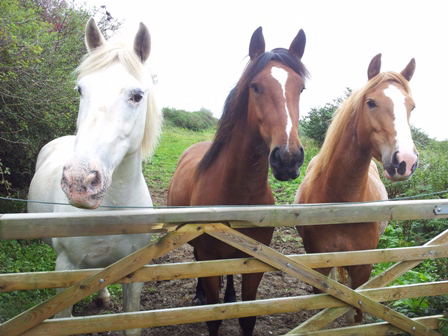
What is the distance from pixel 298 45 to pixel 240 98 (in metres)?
0.61

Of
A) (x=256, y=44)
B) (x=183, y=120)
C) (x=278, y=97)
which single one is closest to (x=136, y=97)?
(x=278, y=97)

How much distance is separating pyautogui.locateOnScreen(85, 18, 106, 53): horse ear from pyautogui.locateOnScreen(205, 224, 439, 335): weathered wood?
4.78ft

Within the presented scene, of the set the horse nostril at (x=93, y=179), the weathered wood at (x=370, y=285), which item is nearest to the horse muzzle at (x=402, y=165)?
the weathered wood at (x=370, y=285)

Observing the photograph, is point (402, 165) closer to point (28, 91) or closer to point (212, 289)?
point (212, 289)

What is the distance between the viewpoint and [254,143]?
2465mm

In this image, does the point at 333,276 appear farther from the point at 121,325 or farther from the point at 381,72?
the point at 121,325


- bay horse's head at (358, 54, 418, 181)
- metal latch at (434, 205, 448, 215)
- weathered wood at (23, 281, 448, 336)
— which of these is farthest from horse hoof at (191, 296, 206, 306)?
metal latch at (434, 205, 448, 215)

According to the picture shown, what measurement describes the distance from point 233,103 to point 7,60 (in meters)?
2.84

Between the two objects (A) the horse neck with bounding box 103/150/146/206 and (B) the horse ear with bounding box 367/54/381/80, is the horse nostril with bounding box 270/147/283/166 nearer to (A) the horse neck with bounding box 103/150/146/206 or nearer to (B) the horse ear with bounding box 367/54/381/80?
(A) the horse neck with bounding box 103/150/146/206

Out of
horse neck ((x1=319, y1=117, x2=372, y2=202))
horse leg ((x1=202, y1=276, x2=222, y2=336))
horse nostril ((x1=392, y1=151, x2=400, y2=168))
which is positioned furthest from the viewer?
horse leg ((x1=202, y1=276, x2=222, y2=336))

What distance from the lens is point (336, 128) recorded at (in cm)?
298

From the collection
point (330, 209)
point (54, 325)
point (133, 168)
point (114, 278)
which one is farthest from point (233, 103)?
point (54, 325)

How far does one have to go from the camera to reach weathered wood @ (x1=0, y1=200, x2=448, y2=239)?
1.67 m

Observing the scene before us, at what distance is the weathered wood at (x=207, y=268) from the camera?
5.94 feet
